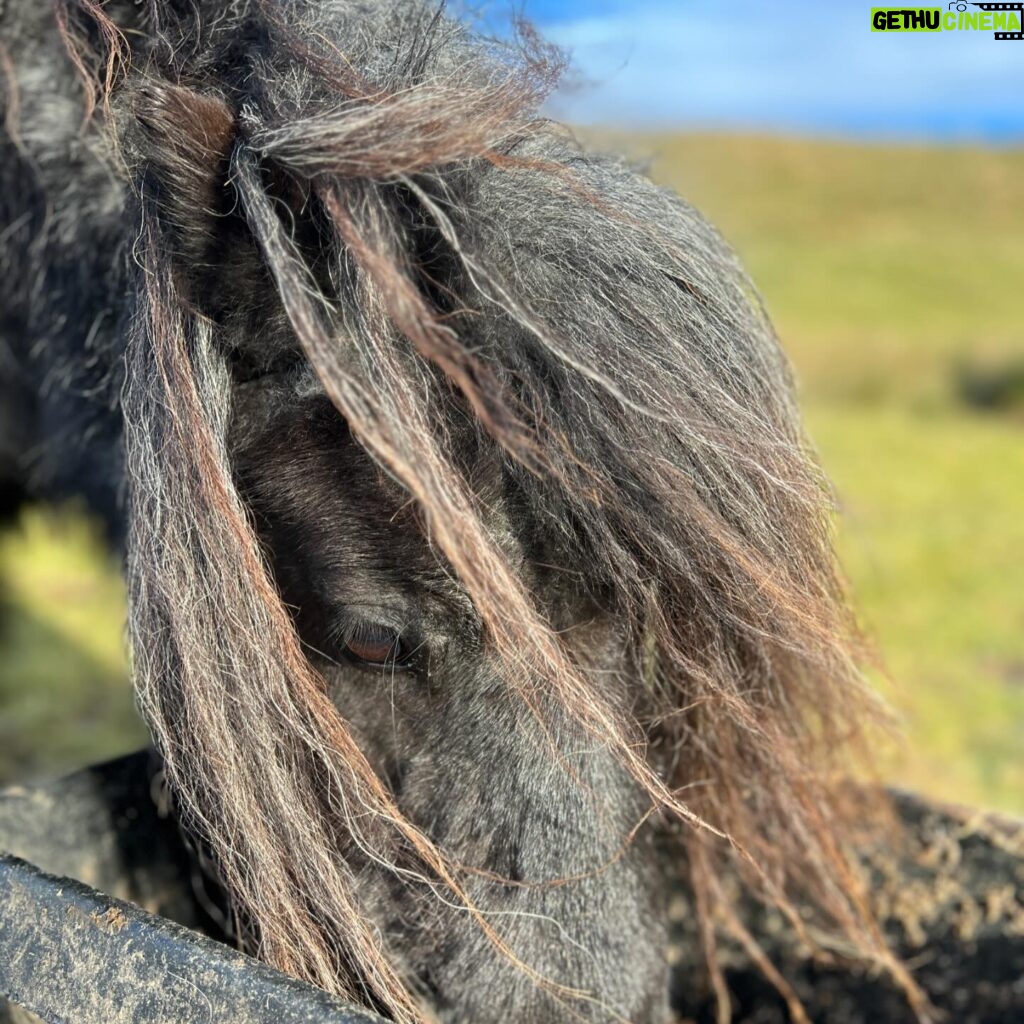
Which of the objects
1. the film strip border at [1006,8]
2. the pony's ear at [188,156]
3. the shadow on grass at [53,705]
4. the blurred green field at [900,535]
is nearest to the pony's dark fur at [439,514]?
the pony's ear at [188,156]

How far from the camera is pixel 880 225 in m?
18.6

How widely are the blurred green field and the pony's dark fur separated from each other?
39 cm

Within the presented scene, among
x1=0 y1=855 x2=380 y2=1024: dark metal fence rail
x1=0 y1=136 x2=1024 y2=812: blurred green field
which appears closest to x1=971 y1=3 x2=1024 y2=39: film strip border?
x1=0 y1=136 x2=1024 y2=812: blurred green field

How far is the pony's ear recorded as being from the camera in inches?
33.8

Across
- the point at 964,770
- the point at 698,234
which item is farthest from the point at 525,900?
the point at 964,770

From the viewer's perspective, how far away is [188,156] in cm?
87

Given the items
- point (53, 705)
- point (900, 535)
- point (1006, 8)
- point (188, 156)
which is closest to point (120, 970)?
point (188, 156)

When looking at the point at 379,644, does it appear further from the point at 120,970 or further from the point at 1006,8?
the point at 1006,8

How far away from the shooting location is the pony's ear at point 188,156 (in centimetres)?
86

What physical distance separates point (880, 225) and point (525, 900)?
64.5 feet

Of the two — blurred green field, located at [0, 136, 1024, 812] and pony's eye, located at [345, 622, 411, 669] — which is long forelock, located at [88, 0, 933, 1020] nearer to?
pony's eye, located at [345, 622, 411, 669]

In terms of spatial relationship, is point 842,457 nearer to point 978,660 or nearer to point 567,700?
point 978,660

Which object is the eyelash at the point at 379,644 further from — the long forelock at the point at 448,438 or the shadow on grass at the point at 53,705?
the shadow on grass at the point at 53,705

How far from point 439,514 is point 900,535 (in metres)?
4.07
